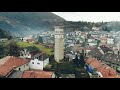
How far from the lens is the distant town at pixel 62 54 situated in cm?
510

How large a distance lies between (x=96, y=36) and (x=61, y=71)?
0.79m

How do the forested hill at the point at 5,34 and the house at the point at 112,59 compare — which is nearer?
the forested hill at the point at 5,34

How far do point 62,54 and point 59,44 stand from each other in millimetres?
165

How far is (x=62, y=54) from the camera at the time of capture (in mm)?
5137

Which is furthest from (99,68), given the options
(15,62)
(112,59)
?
(15,62)

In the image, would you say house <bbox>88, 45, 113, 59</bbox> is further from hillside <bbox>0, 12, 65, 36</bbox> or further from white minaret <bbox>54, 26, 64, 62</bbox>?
hillside <bbox>0, 12, 65, 36</bbox>

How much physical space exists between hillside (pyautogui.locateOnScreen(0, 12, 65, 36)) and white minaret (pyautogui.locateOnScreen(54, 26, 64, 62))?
0.13m

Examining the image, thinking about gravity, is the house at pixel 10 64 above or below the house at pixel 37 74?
above

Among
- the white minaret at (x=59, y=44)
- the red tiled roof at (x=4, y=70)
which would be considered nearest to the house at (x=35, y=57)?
the white minaret at (x=59, y=44)

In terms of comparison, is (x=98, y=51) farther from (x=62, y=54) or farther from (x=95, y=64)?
(x=62, y=54)

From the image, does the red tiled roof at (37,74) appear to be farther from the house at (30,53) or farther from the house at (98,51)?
the house at (98,51)
